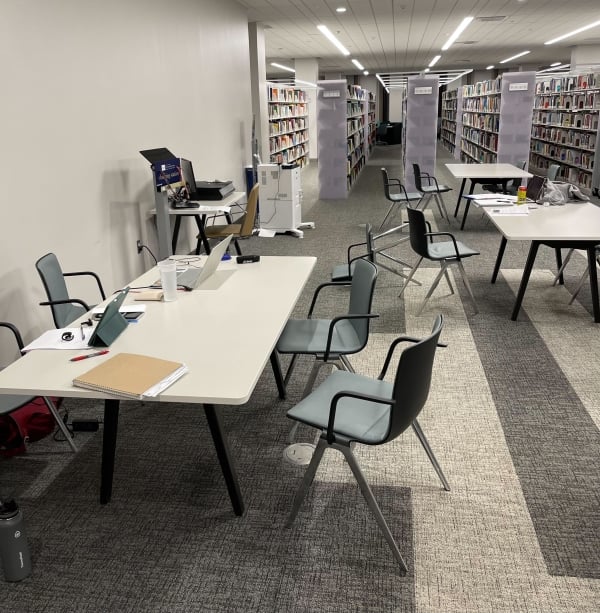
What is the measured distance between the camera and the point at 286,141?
45.2ft

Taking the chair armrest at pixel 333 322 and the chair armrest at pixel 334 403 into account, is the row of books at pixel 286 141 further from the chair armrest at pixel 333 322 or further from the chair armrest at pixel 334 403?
the chair armrest at pixel 334 403

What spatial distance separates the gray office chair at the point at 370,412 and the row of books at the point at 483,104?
11.6 metres

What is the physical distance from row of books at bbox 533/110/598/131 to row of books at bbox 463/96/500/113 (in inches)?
51.4

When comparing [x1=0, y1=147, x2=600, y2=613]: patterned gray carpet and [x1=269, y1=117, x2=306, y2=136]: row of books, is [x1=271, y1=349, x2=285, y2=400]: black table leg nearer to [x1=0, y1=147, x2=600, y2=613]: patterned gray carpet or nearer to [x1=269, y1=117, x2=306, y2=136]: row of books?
[x1=0, y1=147, x2=600, y2=613]: patterned gray carpet

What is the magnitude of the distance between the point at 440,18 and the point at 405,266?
20.7 feet

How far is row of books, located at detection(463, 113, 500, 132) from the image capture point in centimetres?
1264

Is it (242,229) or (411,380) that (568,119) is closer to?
(242,229)

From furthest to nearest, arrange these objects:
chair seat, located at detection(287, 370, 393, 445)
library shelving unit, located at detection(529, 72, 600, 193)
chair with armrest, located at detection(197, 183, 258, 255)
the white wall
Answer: library shelving unit, located at detection(529, 72, 600, 193)
chair with armrest, located at detection(197, 183, 258, 255)
the white wall
chair seat, located at detection(287, 370, 393, 445)

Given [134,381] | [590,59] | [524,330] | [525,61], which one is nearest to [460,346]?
[524,330]

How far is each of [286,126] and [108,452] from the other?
39.9 feet

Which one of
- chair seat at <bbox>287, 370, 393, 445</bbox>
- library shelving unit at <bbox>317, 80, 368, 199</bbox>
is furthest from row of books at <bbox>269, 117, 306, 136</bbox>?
chair seat at <bbox>287, 370, 393, 445</bbox>

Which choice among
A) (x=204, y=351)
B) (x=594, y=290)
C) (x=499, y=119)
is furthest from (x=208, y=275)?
(x=499, y=119)

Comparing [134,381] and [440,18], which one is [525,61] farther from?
[134,381]

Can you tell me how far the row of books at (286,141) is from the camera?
12602mm
